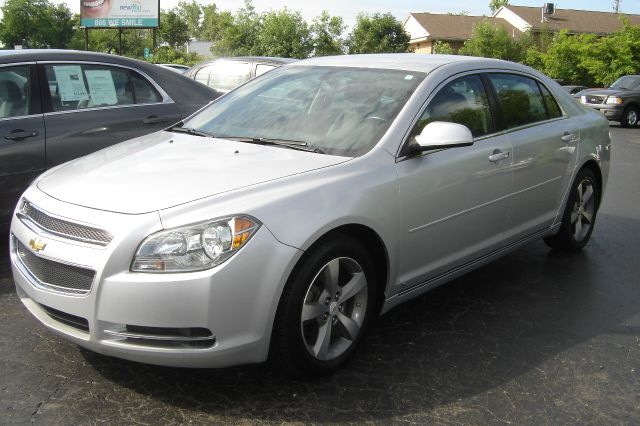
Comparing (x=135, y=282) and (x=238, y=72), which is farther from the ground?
(x=238, y=72)

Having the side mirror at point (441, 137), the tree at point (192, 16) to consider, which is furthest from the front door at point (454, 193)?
the tree at point (192, 16)

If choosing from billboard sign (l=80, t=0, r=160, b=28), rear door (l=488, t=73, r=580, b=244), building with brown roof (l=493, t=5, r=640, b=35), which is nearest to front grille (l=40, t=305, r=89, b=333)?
rear door (l=488, t=73, r=580, b=244)

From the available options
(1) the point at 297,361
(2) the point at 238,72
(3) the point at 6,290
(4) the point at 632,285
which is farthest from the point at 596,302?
(2) the point at 238,72

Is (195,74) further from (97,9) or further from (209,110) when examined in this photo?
(97,9)

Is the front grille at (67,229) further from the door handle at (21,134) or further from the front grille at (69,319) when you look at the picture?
the door handle at (21,134)

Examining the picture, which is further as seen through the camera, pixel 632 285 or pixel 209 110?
pixel 632 285

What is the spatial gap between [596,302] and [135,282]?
325 cm

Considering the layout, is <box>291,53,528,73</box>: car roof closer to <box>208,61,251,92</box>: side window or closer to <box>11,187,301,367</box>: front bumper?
<box>11,187,301,367</box>: front bumper

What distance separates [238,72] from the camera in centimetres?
1053

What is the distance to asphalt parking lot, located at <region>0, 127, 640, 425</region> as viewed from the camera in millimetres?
3033

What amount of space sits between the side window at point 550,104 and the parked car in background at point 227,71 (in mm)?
5810

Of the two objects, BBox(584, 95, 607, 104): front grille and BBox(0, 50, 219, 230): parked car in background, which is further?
BBox(584, 95, 607, 104): front grille

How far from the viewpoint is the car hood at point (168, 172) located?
301cm

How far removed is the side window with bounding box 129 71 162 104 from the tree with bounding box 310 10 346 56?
49.2 m
